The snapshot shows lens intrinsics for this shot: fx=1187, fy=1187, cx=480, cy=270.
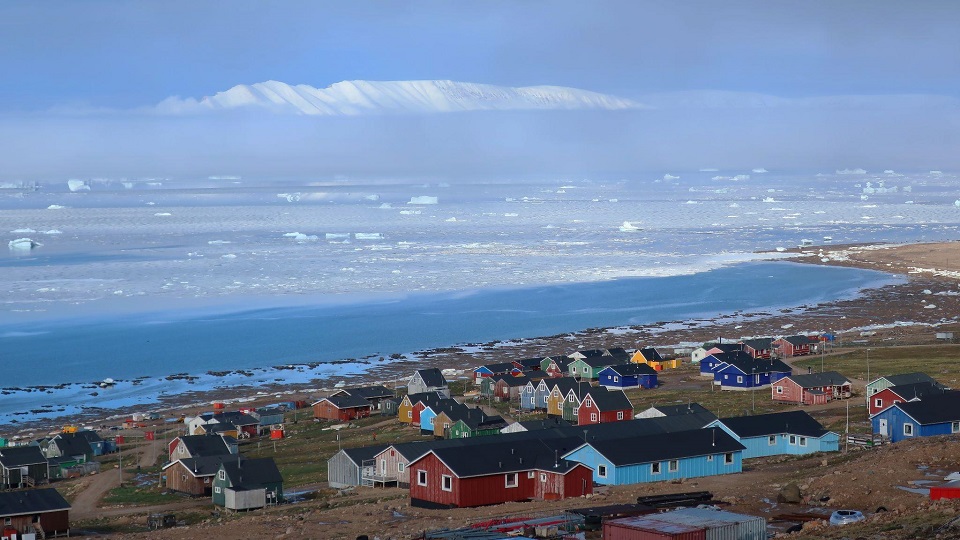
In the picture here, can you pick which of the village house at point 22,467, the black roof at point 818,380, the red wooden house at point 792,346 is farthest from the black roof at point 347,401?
the red wooden house at point 792,346

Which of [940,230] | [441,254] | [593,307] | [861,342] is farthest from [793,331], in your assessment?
[940,230]

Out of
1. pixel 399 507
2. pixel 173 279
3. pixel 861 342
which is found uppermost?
pixel 173 279

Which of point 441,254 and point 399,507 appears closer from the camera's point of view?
point 399,507

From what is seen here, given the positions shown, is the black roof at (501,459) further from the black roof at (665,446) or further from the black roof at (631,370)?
the black roof at (631,370)

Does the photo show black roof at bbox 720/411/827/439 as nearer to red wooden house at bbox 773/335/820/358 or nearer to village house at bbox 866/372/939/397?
village house at bbox 866/372/939/397

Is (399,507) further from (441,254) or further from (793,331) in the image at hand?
(441,254)

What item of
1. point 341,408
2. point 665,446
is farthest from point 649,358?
point 665,446

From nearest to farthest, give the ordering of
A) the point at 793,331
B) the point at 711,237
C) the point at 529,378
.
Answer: the point at 529,378 → the point at 793,331 → the point at 711,237
